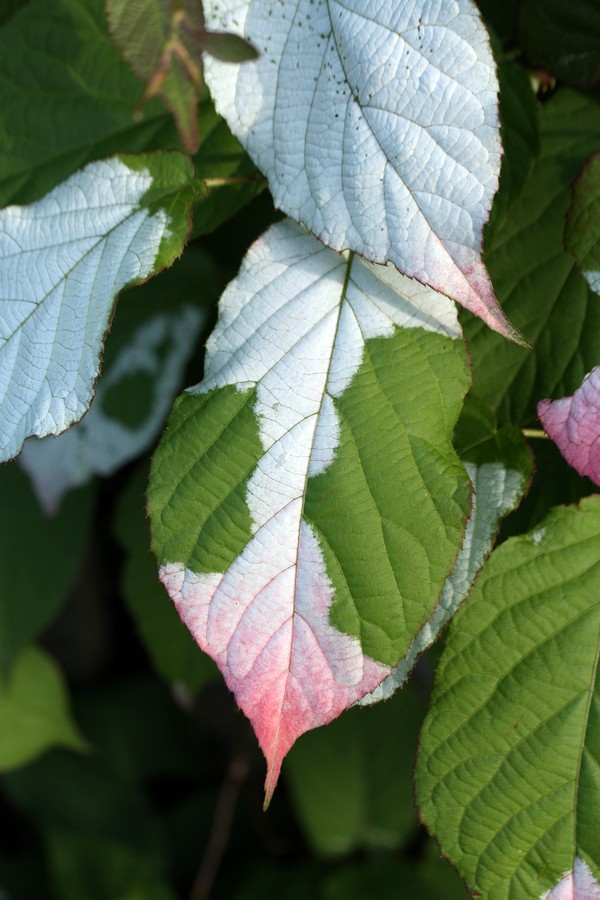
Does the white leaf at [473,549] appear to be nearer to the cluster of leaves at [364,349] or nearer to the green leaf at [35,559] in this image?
the cluster of leaves at [364,349]

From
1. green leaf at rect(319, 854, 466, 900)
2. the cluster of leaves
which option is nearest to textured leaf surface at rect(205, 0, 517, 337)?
the cluster of leaves

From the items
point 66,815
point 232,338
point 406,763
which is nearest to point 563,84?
point 232,338

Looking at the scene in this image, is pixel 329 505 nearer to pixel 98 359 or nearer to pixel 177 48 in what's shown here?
pixel 98 359

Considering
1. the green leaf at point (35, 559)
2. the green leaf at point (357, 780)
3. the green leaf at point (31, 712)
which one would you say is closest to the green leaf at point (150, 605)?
the green leaf at point (35, 559)

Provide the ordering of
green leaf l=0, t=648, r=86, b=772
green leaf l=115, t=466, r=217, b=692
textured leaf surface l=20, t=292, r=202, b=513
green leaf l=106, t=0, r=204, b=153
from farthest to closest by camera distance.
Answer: green leaf l=0, t=648, r=86, b=772
green leaf l=115, t=466, r=217, b=692
textured leaf surface l=20, t=292, r=202, b=513
green leaf l=106, t=0, r=204, b=153

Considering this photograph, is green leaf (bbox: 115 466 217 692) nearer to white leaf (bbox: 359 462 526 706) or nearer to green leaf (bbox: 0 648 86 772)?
green leaf (bbox: 0 648 86 772)
